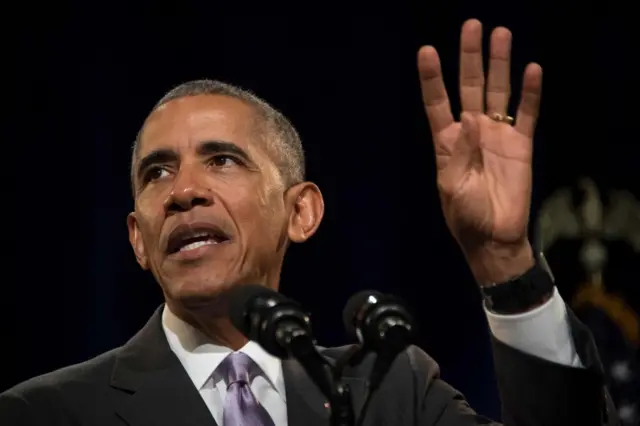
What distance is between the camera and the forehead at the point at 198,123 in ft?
5.66

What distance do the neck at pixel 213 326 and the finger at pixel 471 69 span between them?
505 millimetres

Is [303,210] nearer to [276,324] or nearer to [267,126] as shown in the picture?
[267,126]

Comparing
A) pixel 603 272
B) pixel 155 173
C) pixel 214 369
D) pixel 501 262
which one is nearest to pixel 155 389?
pixel 214 369

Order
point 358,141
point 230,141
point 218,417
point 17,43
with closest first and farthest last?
point 218,417, point 230,141, point 17,43, point 358,141

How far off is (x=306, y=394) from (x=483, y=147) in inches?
18.6

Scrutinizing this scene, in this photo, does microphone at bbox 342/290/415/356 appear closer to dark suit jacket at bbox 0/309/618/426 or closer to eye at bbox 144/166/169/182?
dark suit jacket at bbox 0/309/618/426

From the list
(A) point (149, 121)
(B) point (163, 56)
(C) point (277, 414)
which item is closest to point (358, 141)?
(B) point (163, 56)

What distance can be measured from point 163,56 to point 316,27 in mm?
434

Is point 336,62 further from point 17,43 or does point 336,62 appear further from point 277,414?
point 277,414

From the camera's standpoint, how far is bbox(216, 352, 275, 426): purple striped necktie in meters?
1.57

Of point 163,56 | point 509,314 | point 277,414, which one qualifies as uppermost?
point 163,56

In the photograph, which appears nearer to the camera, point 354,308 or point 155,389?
point 354,308

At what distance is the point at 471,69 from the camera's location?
1551mm

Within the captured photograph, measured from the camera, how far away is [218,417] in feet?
5.34
